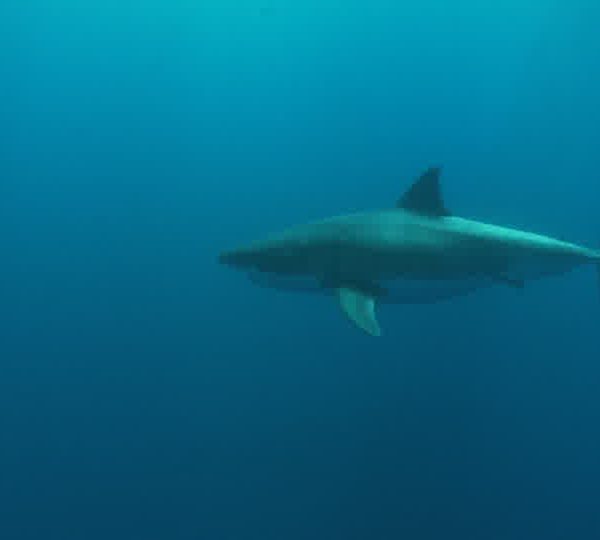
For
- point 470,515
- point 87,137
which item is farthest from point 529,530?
point 87,137

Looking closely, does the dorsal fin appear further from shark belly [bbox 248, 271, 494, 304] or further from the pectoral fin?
the pectoral fin

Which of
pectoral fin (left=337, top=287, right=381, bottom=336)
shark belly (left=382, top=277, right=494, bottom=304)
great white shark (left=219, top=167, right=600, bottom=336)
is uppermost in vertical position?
great white shark (left=219, top=167, right=600, bottom=336)

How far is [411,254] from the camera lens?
21.5ft

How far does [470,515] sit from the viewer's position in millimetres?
9883

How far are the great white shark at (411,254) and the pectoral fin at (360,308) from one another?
14mm

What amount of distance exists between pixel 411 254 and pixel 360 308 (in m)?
0.70

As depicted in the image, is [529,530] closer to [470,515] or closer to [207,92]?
[470,515]

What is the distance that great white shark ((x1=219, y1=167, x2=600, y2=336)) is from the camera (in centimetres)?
658

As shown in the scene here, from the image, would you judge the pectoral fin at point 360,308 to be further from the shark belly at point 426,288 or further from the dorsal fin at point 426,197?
the dorsal fin at point 426,197

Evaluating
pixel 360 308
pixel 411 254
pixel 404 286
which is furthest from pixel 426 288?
pixel 360 308

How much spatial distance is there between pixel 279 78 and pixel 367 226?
13.2 meters

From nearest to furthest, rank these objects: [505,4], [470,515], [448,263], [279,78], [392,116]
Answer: [448,263], [470,515], [505,4], [392,116], [279,78]

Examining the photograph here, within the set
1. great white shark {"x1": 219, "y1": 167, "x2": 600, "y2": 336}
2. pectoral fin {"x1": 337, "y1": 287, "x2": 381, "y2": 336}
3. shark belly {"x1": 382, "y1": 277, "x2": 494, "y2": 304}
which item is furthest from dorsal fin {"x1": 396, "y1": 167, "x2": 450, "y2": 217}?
pectoral fin {"x1": 337, "y1": 287, "x2": 381, "y2": 336}

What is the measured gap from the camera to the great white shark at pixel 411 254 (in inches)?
259
